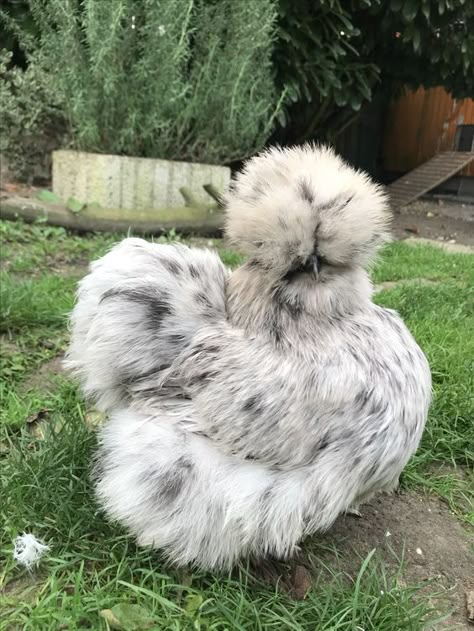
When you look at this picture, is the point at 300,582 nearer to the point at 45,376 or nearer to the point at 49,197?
the point at 45,376

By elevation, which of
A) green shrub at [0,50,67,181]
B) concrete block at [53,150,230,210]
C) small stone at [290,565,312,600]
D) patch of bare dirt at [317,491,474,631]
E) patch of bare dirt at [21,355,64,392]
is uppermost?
green shrub at [0,50,67,181]

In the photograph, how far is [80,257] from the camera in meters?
3.81

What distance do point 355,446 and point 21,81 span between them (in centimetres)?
470

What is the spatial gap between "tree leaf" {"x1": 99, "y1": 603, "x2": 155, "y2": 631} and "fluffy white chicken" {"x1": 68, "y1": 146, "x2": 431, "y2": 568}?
13cm

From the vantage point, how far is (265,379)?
44.7 inches

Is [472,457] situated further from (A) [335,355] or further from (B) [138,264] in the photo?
(B) [138,264]

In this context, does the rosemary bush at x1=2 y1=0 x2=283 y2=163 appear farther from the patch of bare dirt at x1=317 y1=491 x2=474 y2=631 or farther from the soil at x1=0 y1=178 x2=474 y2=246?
the patch of bare dirt at x1=317 y1=491 x2=474 y2=631

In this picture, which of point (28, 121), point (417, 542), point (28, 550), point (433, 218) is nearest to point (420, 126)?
point (433, 218)

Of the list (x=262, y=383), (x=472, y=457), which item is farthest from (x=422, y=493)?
(x=262, y=383)

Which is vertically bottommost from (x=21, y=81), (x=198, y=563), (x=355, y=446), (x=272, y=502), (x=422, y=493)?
(x=422, y=493)

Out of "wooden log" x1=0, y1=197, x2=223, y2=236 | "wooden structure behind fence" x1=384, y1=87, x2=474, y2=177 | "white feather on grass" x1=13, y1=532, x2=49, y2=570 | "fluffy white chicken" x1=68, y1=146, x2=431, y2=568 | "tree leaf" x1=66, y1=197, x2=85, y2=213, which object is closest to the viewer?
"fluffy white chicken" x1=68, y1=146, x2=431, y2=568

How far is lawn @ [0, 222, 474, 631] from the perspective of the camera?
1188mm

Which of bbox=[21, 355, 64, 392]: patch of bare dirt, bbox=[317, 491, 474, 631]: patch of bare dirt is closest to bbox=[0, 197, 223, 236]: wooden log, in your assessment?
bbox=[21, 355, 64, 392]: patch of bare dirt

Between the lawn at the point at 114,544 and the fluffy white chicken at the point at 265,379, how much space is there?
0.12 meters
